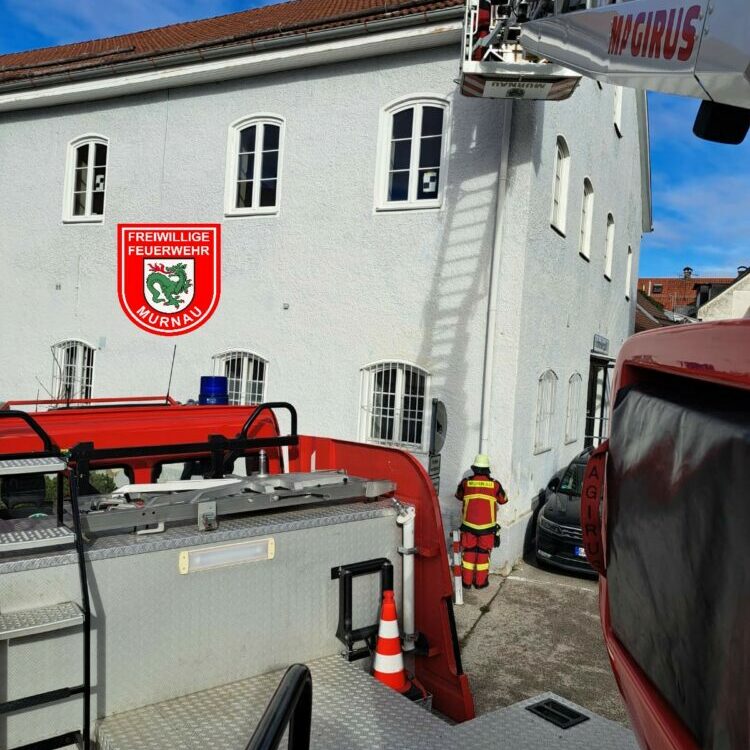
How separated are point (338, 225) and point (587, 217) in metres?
5.17

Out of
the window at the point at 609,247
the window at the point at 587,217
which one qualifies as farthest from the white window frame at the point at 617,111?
the window at the point at 587,217

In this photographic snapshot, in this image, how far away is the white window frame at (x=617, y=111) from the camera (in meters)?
15.0

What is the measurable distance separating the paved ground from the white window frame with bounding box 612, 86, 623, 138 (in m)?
9.96

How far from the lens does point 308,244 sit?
11.4m

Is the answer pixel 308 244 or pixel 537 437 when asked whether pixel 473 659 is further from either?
pixel 308 244

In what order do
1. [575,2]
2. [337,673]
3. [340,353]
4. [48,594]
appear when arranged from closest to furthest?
[48,594] → [337,673] → [575,2] → [340,353]

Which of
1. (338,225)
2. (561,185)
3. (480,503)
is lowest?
(480,503)

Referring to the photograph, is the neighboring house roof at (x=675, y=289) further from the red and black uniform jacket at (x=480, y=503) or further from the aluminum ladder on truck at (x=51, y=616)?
the aluminum ladder on truck at (x=51, y=616)

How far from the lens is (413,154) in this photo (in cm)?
1062

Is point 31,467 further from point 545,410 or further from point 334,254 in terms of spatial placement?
point 545,410

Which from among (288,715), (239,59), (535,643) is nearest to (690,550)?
(288,715)

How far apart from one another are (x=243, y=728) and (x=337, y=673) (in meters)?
0.71

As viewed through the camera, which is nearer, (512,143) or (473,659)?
(473,659)

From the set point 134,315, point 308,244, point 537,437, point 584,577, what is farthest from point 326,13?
point 584,577
